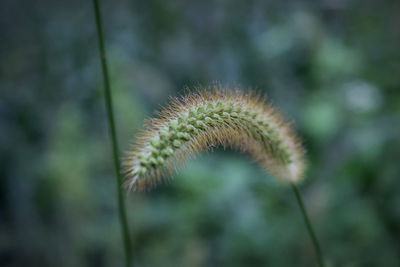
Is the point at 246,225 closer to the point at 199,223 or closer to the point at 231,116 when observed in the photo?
the point at 199,223

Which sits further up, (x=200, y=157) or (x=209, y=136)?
(x=200, y=157)

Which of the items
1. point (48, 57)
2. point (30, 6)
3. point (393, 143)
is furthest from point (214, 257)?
point (30, 6)

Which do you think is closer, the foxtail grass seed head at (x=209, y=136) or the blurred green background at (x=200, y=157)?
the foxtail grass seed head at (x=209, y=136)

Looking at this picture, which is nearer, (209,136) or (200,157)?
(209,136)
